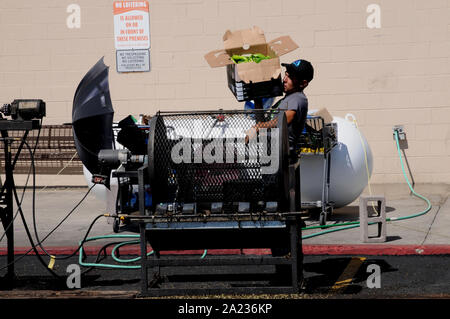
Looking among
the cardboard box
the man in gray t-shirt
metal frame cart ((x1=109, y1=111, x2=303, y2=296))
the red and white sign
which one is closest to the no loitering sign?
the red and white sign

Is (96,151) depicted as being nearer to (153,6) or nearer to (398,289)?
(398,289)

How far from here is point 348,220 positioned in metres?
8.05

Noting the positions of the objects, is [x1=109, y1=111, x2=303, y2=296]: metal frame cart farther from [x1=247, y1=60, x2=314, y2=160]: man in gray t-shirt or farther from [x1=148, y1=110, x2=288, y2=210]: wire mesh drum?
[x1=247, y1=60, x2=314, y2=160]: man in gray t-shirt

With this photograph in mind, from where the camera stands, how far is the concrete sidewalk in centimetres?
646

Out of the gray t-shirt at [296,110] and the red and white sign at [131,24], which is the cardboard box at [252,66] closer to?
the gray t-shirt at [296,110]

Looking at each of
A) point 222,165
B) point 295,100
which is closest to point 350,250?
point 295,100

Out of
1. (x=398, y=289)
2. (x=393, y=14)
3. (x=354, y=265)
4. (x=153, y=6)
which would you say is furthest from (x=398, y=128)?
(x=398, y=289)

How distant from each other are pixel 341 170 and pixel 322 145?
0.56 meters

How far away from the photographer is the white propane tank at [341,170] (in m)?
7.77

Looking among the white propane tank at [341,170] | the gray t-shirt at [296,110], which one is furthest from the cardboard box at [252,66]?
the white propane tank at [341,170]

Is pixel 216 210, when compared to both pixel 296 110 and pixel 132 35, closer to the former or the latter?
pixel 296 110

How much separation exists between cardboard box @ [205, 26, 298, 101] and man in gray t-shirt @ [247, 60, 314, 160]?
301 mm

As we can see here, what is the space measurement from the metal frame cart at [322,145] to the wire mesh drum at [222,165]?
107 inches

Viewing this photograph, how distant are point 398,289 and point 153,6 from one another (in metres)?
7.44
